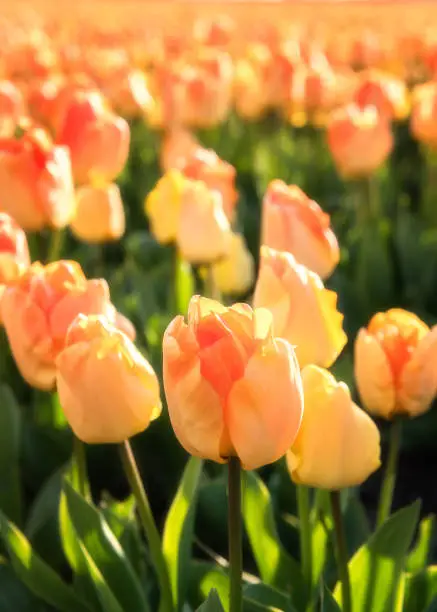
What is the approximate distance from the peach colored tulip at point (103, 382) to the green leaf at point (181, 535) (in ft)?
0.79

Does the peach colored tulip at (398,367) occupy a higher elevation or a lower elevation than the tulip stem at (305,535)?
higher

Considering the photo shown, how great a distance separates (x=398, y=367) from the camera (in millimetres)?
1090

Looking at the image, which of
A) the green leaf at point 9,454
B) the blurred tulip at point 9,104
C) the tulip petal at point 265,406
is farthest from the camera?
the blurred tulip at point 9,104

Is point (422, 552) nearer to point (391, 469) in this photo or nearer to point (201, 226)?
point (391, 469)

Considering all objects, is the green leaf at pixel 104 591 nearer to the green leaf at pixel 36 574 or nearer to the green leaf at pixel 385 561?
the green leaf at pixel 36 574

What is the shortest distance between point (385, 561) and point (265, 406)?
0.42 m

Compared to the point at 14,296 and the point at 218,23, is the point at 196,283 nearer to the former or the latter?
the point at 14,296

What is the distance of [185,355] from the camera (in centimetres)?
84

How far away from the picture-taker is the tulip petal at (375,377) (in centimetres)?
108

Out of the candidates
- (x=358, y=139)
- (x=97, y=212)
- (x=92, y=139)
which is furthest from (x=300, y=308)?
(x=358, y=139)

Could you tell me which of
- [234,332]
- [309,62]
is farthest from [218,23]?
[234,332]

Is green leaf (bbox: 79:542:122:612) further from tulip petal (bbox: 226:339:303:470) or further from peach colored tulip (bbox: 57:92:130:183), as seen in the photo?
peach colored tulip (bbox: 57:92:130:183)

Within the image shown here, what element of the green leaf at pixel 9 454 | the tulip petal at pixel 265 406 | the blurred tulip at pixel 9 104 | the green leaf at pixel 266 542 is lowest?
the green leaf at pixel 9 454

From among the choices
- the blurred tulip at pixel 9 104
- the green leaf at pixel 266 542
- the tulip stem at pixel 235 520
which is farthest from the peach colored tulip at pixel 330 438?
the blurred tulip at pixel 9 104
